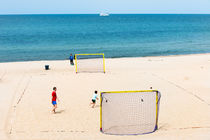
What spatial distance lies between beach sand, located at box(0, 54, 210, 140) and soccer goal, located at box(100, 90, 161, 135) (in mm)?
455

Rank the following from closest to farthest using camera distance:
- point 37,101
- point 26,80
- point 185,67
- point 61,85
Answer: point 37,101, point 61,85, point 26,80, point 185,67

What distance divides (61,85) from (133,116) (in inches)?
334

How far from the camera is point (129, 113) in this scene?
12828 mm

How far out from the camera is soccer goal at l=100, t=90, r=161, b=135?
39.0 feet

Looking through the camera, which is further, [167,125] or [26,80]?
[26,80]

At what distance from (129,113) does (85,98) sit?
4.55 metres

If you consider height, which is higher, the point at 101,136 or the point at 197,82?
the point at 197,82

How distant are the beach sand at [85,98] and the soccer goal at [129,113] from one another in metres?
0.45

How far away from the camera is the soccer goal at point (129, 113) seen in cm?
1189

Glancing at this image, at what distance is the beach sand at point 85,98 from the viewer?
11.8 meters

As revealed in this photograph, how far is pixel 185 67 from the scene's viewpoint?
26.6 metres

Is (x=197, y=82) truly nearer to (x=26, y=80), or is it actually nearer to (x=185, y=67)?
(x=185, y=67)

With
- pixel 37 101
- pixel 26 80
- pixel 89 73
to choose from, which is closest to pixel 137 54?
pixel 89 73

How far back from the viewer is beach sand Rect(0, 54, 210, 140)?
38.8ft
